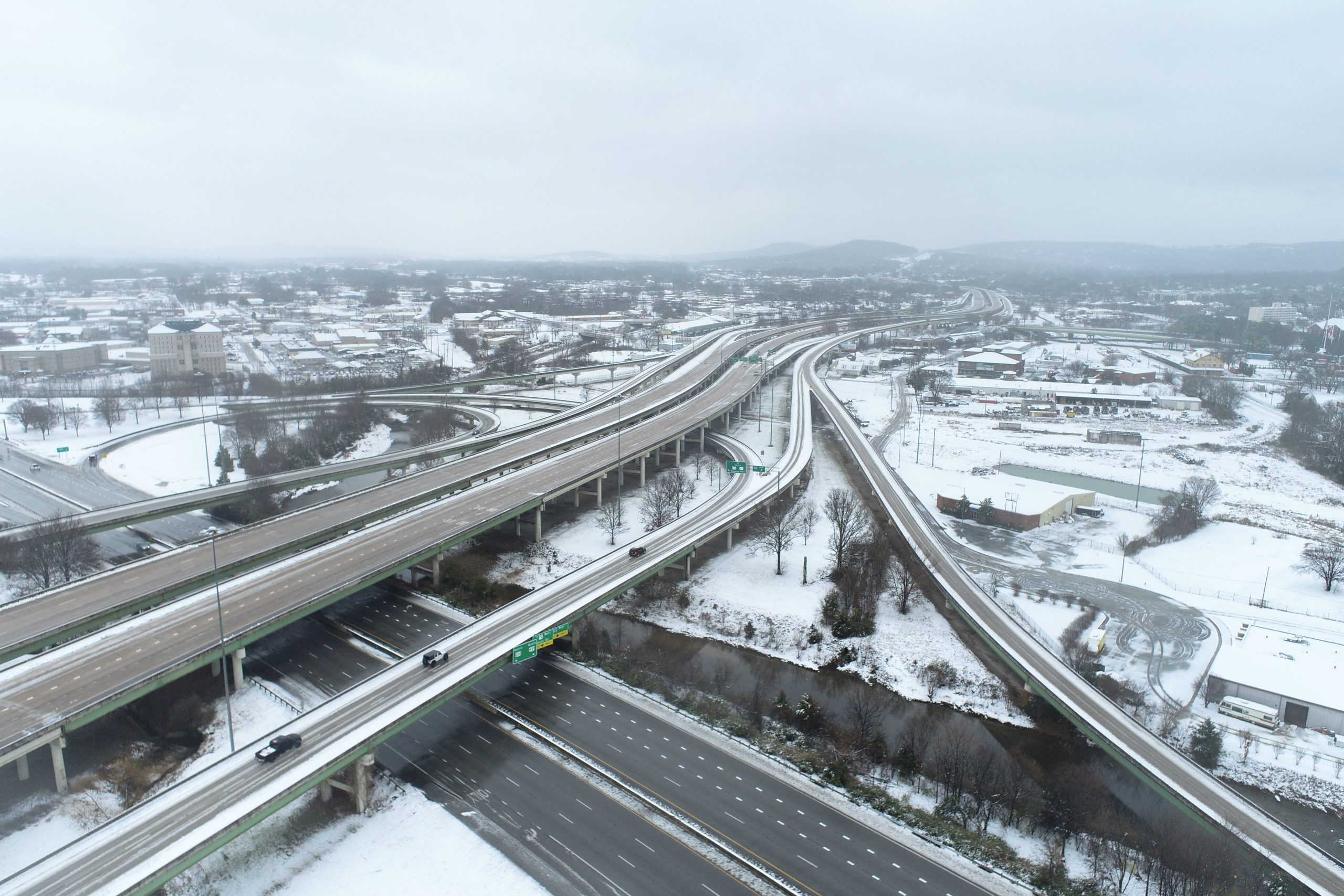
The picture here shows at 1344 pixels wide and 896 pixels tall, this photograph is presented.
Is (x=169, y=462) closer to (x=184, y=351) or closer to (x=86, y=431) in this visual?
(x=86, y=431)

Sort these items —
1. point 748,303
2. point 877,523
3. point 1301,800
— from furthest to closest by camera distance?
point 748,303, point 877,523, point 1301,800

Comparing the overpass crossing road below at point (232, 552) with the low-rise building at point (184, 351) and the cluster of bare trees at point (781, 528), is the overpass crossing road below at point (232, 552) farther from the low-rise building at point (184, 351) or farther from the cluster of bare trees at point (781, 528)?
the low-rise building at point (184, 351)

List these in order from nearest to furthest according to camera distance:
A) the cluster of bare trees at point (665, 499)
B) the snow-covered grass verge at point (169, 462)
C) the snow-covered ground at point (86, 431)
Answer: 1. the cluster of bare trees at point (665, 499)
2. the snow-covered grass verge at point (169, 462)
3. the snow-covered ground at point (86, 431)

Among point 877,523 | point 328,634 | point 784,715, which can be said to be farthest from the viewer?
point 877,523

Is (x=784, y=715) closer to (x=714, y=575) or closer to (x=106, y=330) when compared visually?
(x=714, y=575)

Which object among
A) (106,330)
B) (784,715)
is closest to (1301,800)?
(784,715)

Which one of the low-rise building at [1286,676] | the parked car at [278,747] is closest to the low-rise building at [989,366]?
the low-rise building at [1286,676]
